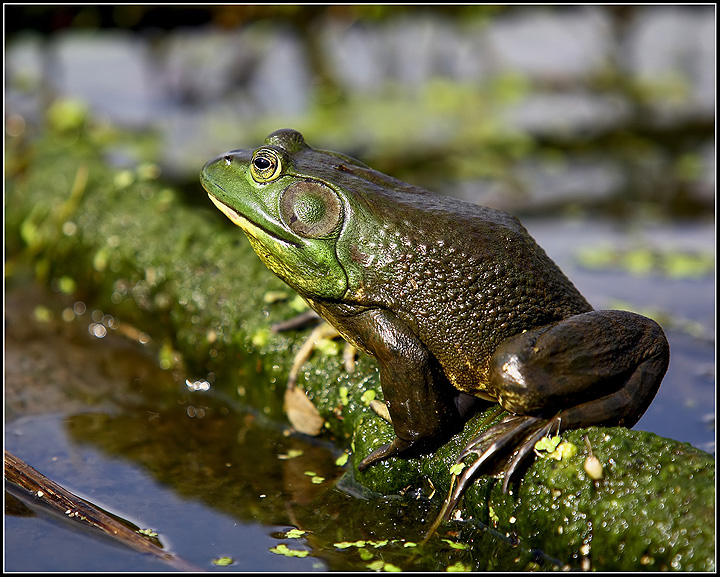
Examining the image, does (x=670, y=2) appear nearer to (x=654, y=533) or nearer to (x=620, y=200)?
(x=620, y=200)

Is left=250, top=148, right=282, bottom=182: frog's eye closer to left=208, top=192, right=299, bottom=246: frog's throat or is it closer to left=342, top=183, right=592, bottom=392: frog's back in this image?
left=208, top=192, right=299, bottom=246: frog's throat

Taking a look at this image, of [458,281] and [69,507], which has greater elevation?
[458,281]

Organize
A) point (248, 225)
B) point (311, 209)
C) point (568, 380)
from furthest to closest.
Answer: point (248, 225) < point (311, 209) < point (568, 380)

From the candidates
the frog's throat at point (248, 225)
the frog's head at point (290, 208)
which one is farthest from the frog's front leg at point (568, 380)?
the frog's throat at point (248, 225)

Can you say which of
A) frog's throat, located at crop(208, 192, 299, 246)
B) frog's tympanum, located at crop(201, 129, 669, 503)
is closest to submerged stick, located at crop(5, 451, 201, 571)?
frog's tympanum, located at crop(201, 129, 669, 503)

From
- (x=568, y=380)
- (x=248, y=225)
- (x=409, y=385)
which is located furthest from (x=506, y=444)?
(x=248, y=225)

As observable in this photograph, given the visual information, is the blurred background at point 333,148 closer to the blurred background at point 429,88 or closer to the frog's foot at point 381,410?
the blurred background at point 429,88

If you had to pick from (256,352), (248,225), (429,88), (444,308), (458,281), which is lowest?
(256,352)

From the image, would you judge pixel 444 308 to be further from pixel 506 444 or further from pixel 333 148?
pixel 333 148
